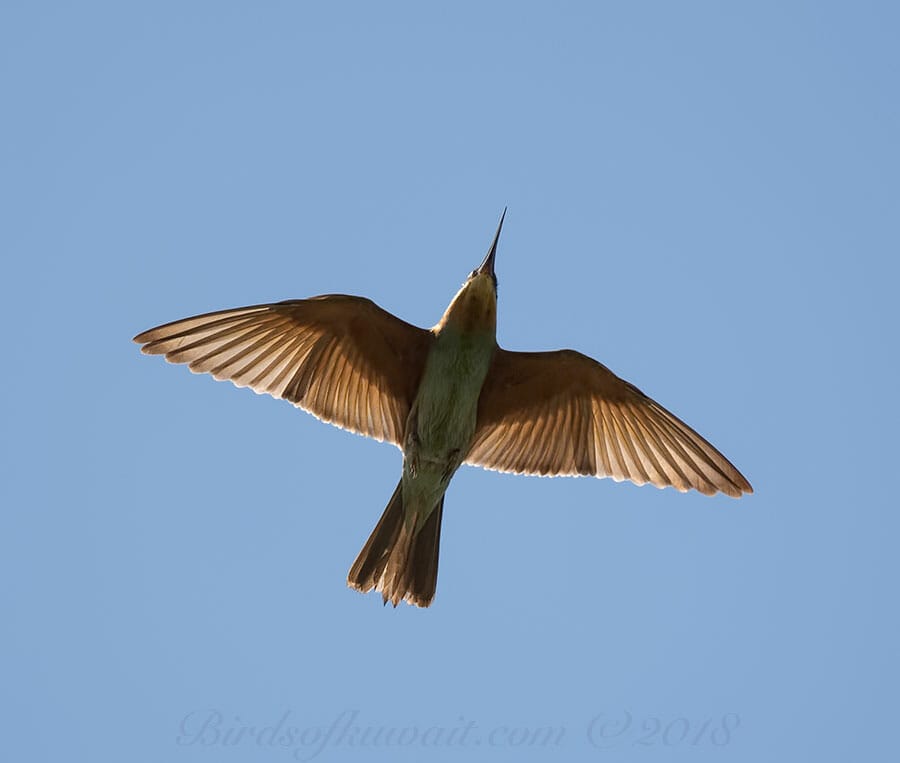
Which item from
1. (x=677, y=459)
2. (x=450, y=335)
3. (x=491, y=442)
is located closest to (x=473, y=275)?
(x=450, y=335)

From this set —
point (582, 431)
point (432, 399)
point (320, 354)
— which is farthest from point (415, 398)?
point (582, 431)

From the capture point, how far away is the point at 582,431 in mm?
11859

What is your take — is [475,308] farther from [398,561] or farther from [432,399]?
[398,561]

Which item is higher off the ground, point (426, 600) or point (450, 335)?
point (450, 335)

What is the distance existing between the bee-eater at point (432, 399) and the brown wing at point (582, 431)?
0.01 m

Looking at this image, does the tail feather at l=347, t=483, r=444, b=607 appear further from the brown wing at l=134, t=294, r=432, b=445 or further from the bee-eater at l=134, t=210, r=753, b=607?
the brown wing at l=134, t=294, r=432, b=445

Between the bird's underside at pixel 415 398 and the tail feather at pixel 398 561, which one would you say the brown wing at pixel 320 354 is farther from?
the tail feather at pixel 398 561

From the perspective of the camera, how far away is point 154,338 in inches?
417

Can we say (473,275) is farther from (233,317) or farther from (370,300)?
(233,317)

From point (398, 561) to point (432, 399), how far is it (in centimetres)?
138

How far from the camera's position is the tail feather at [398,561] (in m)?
11.1

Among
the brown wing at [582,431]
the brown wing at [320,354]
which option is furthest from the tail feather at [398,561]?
the brown wing at [582,431]

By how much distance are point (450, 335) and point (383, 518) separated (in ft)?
5.35

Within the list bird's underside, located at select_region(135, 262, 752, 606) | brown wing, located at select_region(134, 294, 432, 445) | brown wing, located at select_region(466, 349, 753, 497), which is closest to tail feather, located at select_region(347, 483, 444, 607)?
bird's underside, located at select_region(135, 262, 752, 606)
